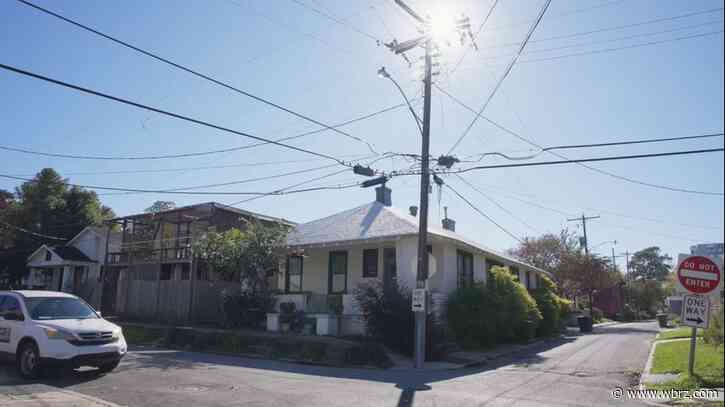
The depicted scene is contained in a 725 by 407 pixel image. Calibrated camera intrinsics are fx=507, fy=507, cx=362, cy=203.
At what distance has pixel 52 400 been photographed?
8297 mm

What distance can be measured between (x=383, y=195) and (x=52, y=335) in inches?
682

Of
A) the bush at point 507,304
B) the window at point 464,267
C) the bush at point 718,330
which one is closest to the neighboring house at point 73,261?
the window at point 464,267

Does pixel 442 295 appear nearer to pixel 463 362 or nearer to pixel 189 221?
pixel 463 362

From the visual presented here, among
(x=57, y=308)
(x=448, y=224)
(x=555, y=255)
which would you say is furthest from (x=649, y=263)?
(x=57, y=308)

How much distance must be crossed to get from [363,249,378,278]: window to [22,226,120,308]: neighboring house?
20375mm

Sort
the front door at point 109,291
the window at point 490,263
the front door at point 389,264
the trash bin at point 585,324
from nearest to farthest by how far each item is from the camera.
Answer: the front door at point 389,264 → the window at point 490,263 → the front door at point 109,291 → the trash bin at point 585,324

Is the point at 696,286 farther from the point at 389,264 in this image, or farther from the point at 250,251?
the point at 250,251

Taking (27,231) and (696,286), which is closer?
(696,286)

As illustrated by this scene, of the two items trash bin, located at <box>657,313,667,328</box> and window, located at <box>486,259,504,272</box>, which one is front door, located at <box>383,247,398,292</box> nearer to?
window, located at <box>486,259,504,272</box>

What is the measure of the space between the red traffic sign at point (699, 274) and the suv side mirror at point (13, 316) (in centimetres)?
1359

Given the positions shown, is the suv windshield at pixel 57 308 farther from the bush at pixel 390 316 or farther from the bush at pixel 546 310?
the bush at pixel 546 310

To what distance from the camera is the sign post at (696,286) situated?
984 cm

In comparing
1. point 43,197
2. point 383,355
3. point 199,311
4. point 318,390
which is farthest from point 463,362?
point 43,197

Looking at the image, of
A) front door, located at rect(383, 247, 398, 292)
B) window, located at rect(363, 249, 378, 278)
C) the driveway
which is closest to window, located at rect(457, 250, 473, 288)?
front door, located at rect(383, 247, 398, 292)
